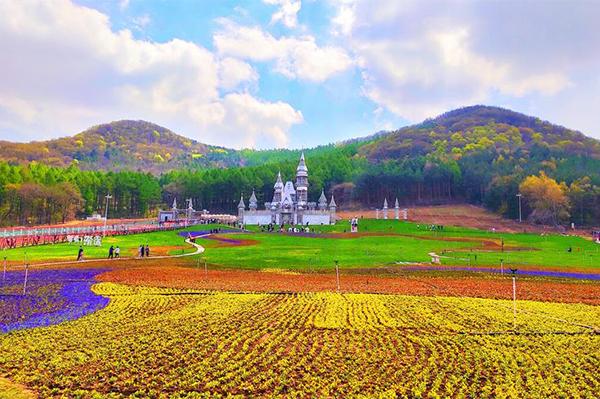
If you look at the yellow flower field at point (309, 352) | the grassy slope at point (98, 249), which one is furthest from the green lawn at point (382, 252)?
the yellow flower field at point (309, 352)

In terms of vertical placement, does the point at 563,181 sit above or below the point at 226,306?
above

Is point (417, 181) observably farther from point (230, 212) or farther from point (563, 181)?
point (230, 212)

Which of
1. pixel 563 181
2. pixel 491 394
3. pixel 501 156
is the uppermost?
pixel 501 156

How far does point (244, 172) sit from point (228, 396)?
145361 millimetres

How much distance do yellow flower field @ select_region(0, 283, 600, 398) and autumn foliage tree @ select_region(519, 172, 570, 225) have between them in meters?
103

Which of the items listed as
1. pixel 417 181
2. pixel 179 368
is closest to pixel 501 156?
pixel 417 181

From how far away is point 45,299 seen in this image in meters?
26.1

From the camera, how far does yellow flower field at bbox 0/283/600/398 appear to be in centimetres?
1336

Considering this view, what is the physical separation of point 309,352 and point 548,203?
120 m

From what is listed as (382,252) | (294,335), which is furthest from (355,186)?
(294,335)

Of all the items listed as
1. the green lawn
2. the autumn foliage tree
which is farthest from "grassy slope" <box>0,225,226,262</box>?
the autumn foliage tree

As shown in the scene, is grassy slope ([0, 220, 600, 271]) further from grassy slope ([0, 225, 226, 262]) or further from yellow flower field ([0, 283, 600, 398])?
yellow flower field ([0, 283, 600, 398])

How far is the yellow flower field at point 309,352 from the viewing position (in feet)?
43.8

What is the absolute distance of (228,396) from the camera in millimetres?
12594
